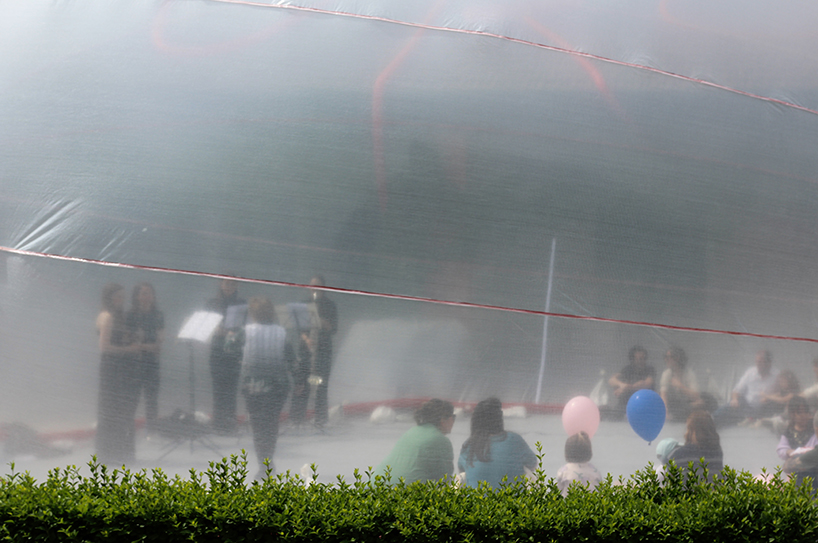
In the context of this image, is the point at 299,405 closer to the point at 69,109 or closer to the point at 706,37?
the point at 69,109

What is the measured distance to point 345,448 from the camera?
11.7 feet

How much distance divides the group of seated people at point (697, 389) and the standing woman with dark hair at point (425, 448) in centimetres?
105

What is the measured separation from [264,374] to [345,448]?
67cm

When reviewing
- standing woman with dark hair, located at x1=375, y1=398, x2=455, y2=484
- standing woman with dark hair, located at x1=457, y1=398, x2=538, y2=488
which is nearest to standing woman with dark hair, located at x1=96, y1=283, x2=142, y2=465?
standing woman with dark hair, located at x1=375, y1=398, x2=455, y2=484

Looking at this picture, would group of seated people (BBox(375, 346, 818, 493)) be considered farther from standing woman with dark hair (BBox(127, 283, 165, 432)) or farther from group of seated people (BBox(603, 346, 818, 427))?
standing woman with dark hair (BBox(127, 283, 165, 432))

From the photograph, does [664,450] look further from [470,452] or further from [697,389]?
[470,452]

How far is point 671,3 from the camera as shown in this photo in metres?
4.42

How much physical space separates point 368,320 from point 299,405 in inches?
26.0

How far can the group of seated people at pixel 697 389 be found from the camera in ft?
12.5

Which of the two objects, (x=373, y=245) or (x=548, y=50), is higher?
(x=548, y=50)

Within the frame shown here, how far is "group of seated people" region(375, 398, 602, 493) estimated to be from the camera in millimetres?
3598

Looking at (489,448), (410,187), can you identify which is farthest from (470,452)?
(410,187)

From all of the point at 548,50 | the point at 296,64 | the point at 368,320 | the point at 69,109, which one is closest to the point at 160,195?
the point at 69,109

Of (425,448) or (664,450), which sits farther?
(664,450)
